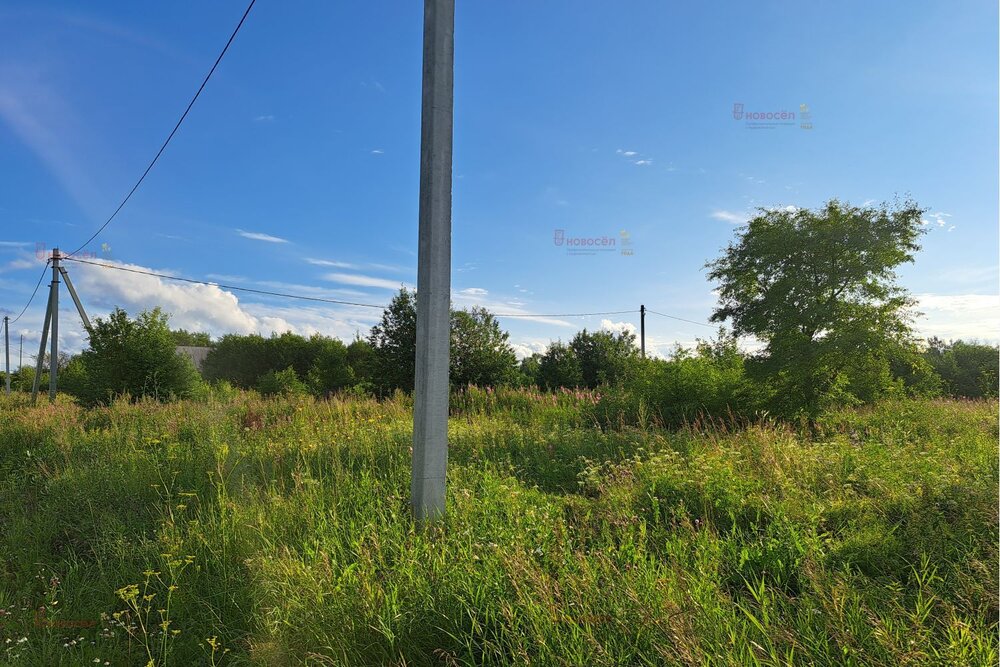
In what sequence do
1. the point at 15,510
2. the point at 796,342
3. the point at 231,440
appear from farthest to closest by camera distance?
the point at 796,342, the point at 231,440, the point at 15,510

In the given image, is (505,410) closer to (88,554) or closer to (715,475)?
(715,475)

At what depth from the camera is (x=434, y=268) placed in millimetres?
4102

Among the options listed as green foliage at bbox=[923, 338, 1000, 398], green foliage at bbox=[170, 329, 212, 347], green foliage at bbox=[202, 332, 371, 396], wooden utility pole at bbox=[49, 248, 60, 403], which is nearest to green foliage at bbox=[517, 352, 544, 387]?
green foliage at bbox=[202, 332, 371, 396]

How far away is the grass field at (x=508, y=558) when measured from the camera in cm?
244

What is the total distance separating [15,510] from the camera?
19.0ft

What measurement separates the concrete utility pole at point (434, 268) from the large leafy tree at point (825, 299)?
25.7 ft

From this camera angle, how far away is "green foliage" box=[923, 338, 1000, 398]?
22781 mm

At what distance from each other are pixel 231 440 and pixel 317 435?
42.7 inches

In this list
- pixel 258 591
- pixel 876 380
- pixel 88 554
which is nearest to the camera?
pixel 258 591

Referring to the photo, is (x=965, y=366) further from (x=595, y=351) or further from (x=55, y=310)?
(x=55, y=310)

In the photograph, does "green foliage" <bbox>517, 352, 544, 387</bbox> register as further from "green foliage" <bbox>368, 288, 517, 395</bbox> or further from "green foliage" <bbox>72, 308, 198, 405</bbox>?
"green foliage" <bbox>72, 308, 198, 405</bbox>

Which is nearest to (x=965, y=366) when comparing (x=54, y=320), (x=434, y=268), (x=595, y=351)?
(x=595, y=351)

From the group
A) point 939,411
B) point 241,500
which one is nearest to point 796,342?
point 939,411

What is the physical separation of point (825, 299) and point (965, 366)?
20084mm
